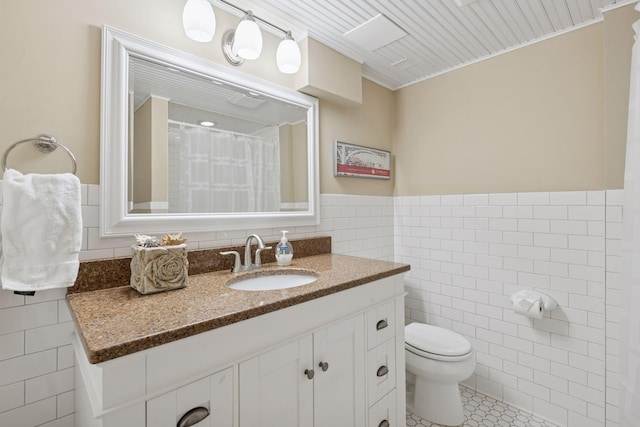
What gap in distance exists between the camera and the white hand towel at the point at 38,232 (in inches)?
33.3

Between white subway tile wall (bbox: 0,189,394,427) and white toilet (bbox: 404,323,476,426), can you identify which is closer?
white subway tile wall (bbox: 0,189,394,427)

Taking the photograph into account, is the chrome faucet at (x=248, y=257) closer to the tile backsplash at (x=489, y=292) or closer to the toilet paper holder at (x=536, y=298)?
the tile backsplash at (x=489, y=292)

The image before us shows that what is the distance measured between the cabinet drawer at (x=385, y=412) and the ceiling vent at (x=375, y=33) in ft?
6.16

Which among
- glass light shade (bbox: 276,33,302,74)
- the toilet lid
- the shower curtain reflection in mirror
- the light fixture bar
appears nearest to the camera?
the shower curtain reflection in mirror

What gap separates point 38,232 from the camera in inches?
34.3

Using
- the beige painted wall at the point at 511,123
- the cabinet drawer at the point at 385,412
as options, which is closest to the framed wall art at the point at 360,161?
the beige painted wall at the point at 511,123

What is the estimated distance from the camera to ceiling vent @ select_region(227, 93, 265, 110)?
1.49 meters

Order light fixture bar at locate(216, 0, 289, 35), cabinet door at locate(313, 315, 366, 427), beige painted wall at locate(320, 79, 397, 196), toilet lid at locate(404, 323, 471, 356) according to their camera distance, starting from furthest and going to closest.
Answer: beige painted wall at locate(320, 79, 397, 196) < toilet lid at locate(404, 323, 471, 356) < light fixture bar at locate(216, 0, 289, 35) < cabinet door at locate(313, 315, 366, 427)

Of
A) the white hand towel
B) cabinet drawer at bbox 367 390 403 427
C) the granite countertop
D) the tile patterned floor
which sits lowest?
the tile patterned floor

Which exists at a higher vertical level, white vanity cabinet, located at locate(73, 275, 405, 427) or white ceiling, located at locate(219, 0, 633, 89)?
white ceiling, located at locate(219, 0, 633, 89)

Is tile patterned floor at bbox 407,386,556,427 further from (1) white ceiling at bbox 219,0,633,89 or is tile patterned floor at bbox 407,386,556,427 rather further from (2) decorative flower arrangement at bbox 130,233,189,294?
(1) white ceiling at bbox 219,0,633,89

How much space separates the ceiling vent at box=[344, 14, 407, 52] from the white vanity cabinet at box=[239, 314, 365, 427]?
1.50 metres

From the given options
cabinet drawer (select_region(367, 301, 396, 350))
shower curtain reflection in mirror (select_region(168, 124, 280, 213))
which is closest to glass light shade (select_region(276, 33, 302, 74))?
shower curtain reflection in mirror (select_region(168, 124, 280, 213))

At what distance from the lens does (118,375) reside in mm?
659
